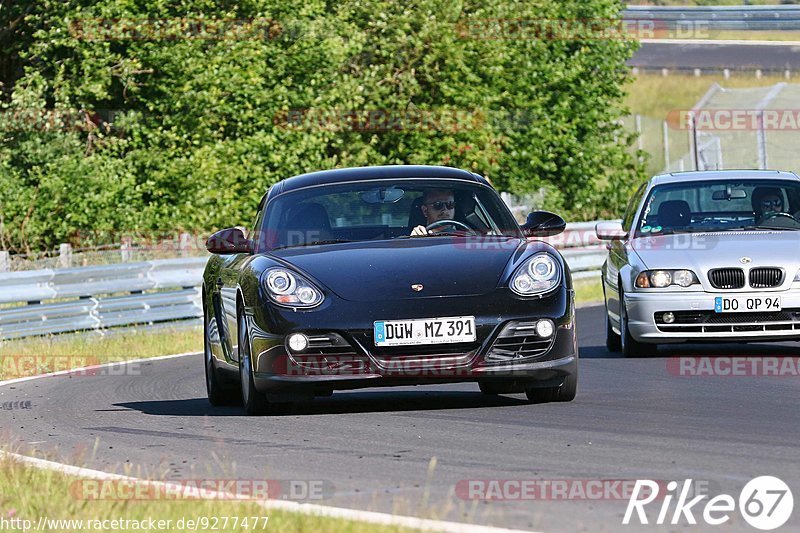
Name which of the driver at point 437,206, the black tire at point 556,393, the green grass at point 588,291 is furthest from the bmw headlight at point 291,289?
the green grass at point 588,291

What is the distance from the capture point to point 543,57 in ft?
126

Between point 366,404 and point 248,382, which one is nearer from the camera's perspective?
point 248,382

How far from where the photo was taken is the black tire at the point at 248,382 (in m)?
9.25

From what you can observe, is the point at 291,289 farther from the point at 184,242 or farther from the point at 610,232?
the point at 184,242

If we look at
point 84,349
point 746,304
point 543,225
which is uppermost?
point 543,225

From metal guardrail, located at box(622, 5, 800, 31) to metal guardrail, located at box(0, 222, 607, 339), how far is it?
4295 centimetres

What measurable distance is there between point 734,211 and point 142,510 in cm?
871

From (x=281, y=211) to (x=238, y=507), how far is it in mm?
4641

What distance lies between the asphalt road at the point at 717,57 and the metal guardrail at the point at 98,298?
37298 millimetres

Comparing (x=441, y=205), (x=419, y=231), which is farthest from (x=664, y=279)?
(x=419, y=231)

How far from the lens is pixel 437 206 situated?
9.98 m

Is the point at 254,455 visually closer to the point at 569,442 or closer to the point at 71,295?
the point at 569,442

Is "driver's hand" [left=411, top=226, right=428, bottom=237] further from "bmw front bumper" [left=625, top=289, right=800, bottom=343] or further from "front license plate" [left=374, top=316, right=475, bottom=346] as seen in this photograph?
"bmw front bumper" [left=625, top=289, right=800, bottom=343]

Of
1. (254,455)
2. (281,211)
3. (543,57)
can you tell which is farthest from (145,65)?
(254,455)
